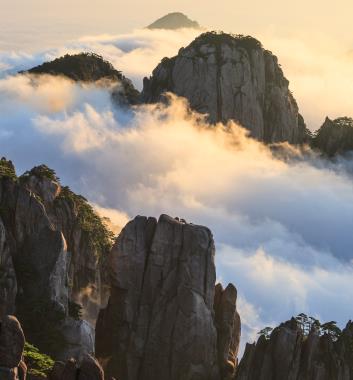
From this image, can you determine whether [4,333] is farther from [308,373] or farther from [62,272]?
[308,373]

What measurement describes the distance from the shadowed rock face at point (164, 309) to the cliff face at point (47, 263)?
525cm

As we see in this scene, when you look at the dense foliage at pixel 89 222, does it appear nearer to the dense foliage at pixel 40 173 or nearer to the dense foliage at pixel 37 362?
the dense foliage at pixel 40 173

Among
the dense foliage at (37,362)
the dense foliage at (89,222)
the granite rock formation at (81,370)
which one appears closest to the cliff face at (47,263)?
the dense foliage at (89,222)

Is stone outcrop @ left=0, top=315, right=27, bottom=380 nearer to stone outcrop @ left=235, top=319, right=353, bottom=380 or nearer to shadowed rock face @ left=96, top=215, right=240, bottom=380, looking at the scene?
shadowed rock face @ left=96, top=215, right=240, bottom=380

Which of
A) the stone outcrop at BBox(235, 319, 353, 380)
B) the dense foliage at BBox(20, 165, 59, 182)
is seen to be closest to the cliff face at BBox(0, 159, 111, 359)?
the dense foliage at BBox(20, 165, 59, 182)

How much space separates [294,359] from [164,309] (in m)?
13.9

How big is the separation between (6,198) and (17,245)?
5.07 m

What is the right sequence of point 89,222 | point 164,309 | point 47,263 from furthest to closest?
point 89,222
point 164,309
point 47,263

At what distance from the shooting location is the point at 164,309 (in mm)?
86750

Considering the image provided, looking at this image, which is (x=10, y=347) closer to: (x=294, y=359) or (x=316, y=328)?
(x=294, y=359)

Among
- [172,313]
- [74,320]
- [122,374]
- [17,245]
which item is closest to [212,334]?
[172,313]

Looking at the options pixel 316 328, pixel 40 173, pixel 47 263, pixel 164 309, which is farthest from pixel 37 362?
pixel 316 328

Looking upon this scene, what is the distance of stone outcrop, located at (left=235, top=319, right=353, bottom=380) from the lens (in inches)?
3265

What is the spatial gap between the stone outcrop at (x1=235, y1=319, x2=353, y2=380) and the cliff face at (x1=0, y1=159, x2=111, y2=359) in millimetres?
17027
